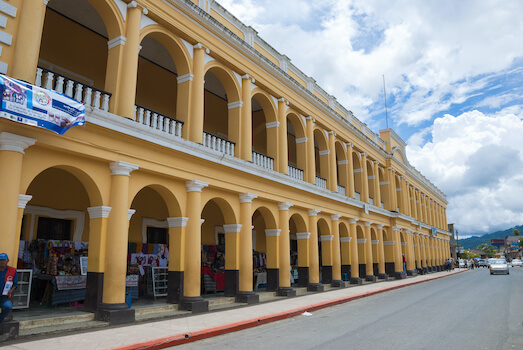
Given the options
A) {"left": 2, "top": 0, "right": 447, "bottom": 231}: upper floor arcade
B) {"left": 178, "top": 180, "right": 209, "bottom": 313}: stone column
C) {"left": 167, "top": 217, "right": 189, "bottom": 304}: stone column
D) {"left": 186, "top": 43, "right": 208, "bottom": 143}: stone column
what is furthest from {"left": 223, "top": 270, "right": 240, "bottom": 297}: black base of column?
{"left": 186, "top": 43, "right": 208, "bottom": 143}: stone column

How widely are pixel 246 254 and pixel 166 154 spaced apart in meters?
4.55

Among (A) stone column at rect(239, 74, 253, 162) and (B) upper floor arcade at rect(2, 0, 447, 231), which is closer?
(B) upper floor arcade at rect(2, 0, 447, 231)

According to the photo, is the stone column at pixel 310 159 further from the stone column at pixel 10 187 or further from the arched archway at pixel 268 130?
the stone column at pixel 10 187

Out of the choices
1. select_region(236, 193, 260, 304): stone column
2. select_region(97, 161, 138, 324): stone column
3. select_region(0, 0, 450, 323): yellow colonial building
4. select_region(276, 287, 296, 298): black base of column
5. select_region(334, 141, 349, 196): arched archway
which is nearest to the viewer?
select_region(0, 0, 450, 323): yellow colonial building

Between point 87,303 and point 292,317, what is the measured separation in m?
5.10

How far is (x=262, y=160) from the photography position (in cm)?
1461

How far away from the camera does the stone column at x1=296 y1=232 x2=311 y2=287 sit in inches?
659

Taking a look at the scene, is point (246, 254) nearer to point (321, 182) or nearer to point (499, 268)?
point (321, 182)

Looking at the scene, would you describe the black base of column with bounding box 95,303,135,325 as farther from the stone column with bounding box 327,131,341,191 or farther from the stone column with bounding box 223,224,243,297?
the stone column with bounding box 327,131,341,191

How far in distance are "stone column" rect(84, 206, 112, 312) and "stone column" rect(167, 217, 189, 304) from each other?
225 centimetres

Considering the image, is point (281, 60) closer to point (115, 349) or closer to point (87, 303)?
point (87, 303)

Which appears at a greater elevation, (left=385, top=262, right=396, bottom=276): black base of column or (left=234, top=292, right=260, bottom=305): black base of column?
(left=385, top=262, right=396, bottom=276): black base of column

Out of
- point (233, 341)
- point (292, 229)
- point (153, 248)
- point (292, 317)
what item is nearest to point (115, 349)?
point (233, 341)

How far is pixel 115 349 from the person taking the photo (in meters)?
6.21
